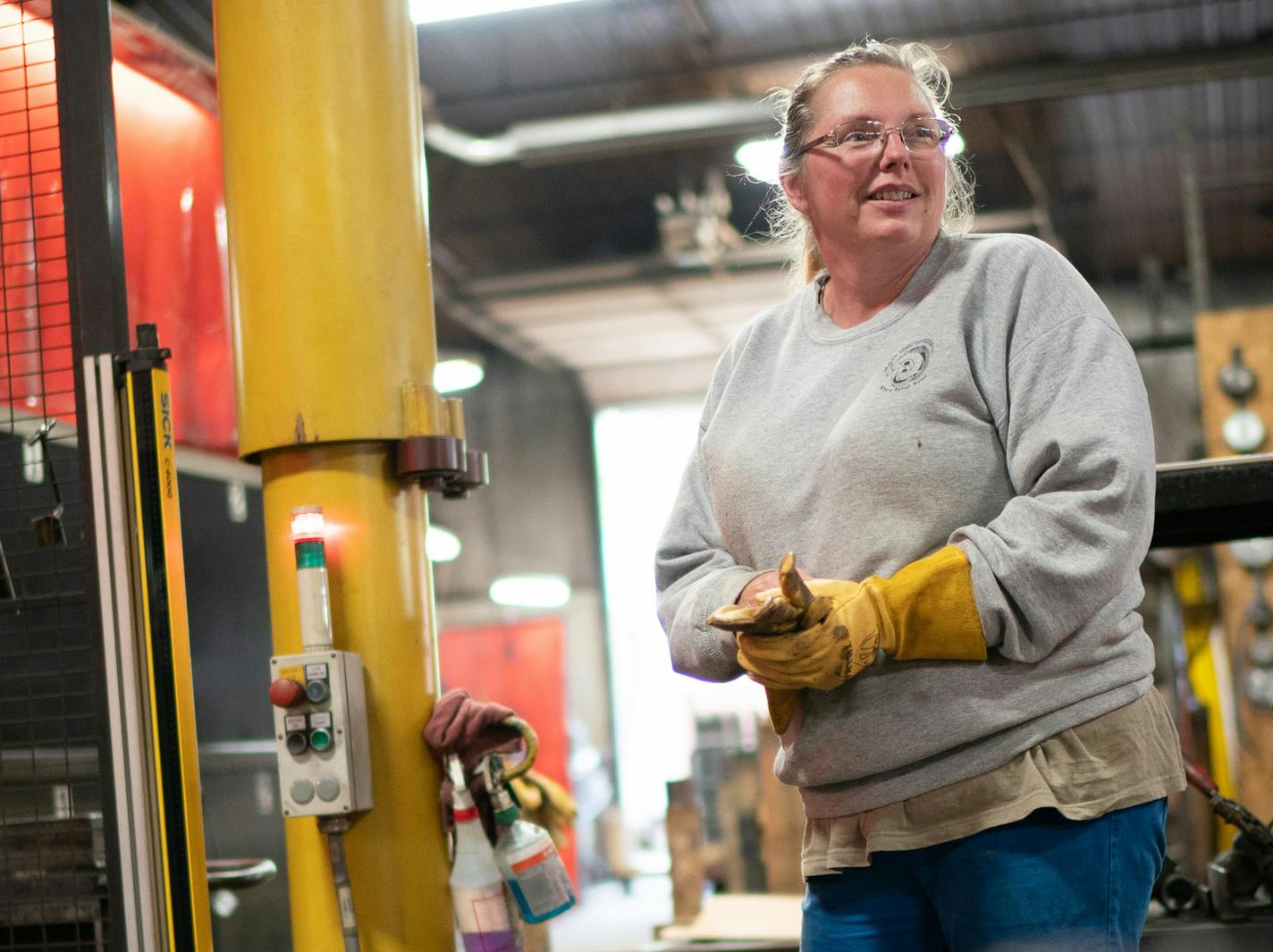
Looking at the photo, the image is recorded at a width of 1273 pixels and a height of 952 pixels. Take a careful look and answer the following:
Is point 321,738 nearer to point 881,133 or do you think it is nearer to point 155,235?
point 881,133

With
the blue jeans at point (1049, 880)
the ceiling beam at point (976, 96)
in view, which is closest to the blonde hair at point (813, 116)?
the blue jeans at point (1049, 880)

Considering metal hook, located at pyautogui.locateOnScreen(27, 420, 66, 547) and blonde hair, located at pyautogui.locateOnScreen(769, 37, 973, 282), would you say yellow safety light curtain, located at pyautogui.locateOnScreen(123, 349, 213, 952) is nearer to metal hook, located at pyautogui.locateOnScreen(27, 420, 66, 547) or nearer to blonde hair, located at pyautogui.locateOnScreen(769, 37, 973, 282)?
metal hook, located at pyautogui.locateOnScreen(27, 420, 66, 547)

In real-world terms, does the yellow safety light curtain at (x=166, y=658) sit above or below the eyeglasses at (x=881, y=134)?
below

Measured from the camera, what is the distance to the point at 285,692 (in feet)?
6.81

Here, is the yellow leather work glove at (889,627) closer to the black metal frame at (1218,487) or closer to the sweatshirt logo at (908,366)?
the sweatshirt logo at (908,366)

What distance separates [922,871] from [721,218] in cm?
841

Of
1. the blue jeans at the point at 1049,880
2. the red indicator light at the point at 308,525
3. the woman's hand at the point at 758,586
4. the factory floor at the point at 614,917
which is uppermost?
the red indicator light at the point at 308,525

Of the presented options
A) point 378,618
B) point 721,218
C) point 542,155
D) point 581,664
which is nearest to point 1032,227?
point 721,218

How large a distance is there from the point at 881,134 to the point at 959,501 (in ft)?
1.64

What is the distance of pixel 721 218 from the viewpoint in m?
9.68

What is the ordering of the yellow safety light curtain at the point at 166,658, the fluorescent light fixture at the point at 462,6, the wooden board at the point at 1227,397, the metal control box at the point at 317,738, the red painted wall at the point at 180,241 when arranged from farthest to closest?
the wooden board at the point at 1227,397 → the fluorescent light fixture at the point at 462,6 → the red painted wall at the point at 180,241 → the metal control box at the point at 317,738 → the yellow safety light curtain at the point at 166,658

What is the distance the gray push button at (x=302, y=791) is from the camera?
82.7 inches

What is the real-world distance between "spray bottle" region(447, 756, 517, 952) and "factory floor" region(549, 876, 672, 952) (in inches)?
237

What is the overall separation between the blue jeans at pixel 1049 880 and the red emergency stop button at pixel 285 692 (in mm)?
990
